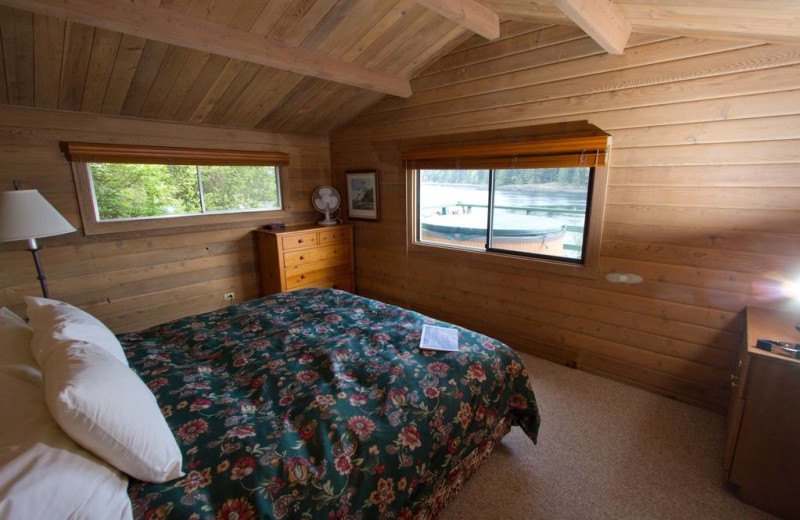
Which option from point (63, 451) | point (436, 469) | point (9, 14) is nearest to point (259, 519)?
point (63, 451)

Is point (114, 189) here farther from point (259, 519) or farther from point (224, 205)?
point (259, 519)

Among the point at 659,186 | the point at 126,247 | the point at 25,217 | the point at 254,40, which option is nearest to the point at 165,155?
the point at 126,247

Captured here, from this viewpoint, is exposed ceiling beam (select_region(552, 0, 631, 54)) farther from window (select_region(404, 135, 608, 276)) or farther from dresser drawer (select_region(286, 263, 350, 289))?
dresser drawer (select_region(286, 263, 350, 289))

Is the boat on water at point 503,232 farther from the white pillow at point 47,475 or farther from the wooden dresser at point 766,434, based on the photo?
the white pillow at point 47,475

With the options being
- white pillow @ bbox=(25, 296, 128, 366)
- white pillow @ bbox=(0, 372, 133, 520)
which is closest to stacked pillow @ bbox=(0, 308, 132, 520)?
white pillow @ bbox=(0, 372, 133, 520)

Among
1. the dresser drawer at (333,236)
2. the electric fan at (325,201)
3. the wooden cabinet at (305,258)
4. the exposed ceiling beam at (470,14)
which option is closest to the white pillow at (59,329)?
the wooden cabinet at (305,258)

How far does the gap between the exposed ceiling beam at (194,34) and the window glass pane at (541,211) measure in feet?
4.99

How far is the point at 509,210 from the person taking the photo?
316cm

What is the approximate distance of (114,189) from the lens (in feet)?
9.98

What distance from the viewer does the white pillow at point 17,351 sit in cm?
123

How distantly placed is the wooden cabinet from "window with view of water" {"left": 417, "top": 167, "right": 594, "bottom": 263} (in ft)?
3.29

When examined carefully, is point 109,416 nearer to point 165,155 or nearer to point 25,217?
point 25,217

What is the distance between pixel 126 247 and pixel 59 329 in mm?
2013

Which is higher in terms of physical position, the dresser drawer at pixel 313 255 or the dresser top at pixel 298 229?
the dresser top at pixel 298 229
